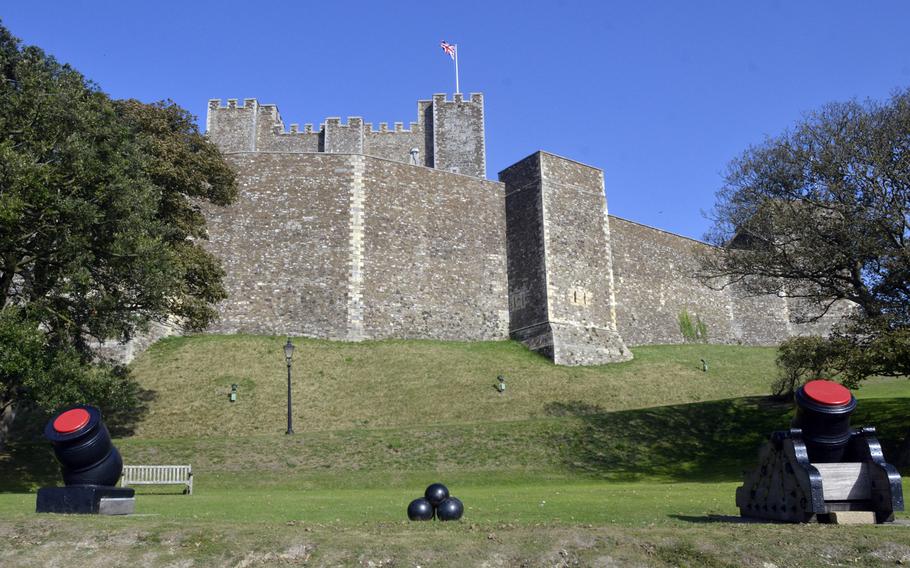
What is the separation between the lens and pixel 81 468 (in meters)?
10.9

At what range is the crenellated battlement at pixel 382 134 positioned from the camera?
51969 mm

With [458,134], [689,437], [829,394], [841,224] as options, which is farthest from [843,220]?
[458,134]

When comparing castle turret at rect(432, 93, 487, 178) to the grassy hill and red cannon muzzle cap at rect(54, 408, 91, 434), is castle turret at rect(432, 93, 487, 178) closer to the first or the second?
the grassy hill

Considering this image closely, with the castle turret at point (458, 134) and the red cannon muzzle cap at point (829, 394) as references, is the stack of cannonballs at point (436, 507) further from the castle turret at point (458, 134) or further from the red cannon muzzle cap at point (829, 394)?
the castle turret at point (458, 134)

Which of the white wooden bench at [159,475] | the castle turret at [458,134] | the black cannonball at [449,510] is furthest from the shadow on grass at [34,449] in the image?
the castle turret at [458,134]

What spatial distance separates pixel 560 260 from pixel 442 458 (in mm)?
16302

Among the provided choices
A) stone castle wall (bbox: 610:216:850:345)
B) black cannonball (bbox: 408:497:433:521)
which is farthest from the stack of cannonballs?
A: stone castle wall (bbox: 610:216:850:345)

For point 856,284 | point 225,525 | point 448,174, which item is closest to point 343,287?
point 448,174

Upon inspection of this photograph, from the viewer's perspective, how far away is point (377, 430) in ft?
72.5

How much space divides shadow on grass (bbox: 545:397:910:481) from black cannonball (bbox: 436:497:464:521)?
9.60 metres

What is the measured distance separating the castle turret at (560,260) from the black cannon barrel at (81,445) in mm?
23031

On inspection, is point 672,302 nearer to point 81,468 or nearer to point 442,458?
point 442,458

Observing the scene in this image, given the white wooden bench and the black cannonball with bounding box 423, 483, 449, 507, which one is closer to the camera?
the black cannonball with bounding box 423, 483, 449, 507

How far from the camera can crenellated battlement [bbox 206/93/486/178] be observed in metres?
52.0
